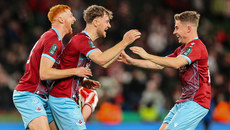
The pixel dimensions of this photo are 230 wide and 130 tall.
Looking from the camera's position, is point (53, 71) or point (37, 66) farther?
point (37, 66)

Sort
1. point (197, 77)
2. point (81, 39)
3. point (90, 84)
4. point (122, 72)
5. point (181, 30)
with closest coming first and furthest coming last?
point (81, 39), point (197, 77), point (181, 30), point (90, 84), point (122, 72)

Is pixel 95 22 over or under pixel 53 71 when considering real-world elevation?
over

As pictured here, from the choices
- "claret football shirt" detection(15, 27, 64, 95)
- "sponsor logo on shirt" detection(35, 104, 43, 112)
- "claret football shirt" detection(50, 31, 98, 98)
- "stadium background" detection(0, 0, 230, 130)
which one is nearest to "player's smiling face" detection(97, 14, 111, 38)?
"claret football shirt" detection(50, 31, 98, 98)

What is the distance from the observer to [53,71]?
5.03 meters

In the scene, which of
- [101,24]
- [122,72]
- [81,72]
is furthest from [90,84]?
[122,72]

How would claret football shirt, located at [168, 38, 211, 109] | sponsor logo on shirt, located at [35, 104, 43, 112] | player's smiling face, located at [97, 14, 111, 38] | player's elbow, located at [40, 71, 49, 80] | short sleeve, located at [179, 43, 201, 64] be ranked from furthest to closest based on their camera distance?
player's smiling face, located at [97, 14, 111, 38], claret football shirt, located at [168, 38, 211, 109], short sleeve, located at [179, 43, 201, 64], sponsor logo on shirt, located at [35, 104, 43, 112], player's elbow, located at [40, 71, 49, 80]

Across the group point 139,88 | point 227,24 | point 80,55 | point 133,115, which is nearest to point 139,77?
point 139,88

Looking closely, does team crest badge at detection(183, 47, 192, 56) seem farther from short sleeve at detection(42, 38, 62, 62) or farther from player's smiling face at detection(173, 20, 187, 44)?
short sleeve at detection(42, 38, 62, 62)

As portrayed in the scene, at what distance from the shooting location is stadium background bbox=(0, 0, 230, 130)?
1134 centimetres

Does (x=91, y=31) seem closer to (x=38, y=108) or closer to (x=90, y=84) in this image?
(x=90, y=84)

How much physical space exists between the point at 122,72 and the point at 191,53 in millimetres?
6933

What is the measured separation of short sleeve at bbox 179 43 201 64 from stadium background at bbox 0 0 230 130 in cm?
450

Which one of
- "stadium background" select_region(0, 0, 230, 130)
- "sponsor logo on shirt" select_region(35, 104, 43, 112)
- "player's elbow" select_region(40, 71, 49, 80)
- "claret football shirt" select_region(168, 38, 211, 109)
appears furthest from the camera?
"stadium background" select_region(0, 0, 230, 130)

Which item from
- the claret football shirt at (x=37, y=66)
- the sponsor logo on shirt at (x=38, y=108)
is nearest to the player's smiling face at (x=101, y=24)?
the claret football shirt at (x=37, y=66)
